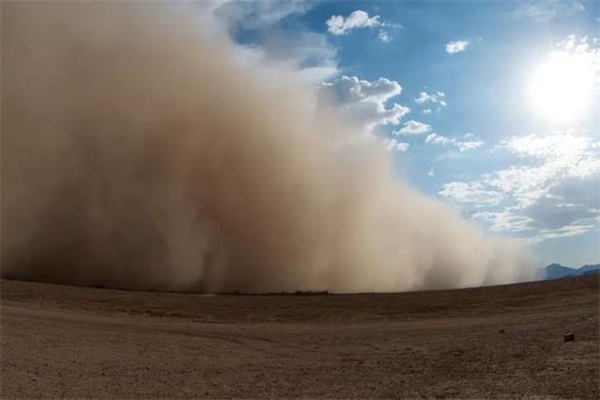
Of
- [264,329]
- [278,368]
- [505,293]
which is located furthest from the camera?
[505,293]

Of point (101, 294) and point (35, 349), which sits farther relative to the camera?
point (101, 294)

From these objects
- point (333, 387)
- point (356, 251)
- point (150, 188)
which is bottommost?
point (333, 387)

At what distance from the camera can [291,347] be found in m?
11.6

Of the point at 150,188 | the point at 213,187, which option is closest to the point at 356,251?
the point at 213,187

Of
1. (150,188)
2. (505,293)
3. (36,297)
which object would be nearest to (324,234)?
(150,188)

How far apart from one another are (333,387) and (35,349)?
4.67 meters

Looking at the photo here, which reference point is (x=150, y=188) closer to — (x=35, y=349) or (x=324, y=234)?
(x=324, y=234)

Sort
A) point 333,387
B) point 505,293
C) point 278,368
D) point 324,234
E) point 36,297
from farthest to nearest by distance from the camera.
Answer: point 324,234 < point 505,293 < point 36,297 < point 278,368 < point 333,387

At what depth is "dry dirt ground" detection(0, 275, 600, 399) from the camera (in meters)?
7.71

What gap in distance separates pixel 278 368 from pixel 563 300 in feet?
39.8

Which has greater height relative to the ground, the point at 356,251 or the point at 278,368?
the point at 356,251

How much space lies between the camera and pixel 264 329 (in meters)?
13.9

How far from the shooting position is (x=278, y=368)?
30.9ft

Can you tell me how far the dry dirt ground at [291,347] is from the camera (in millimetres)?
7711
